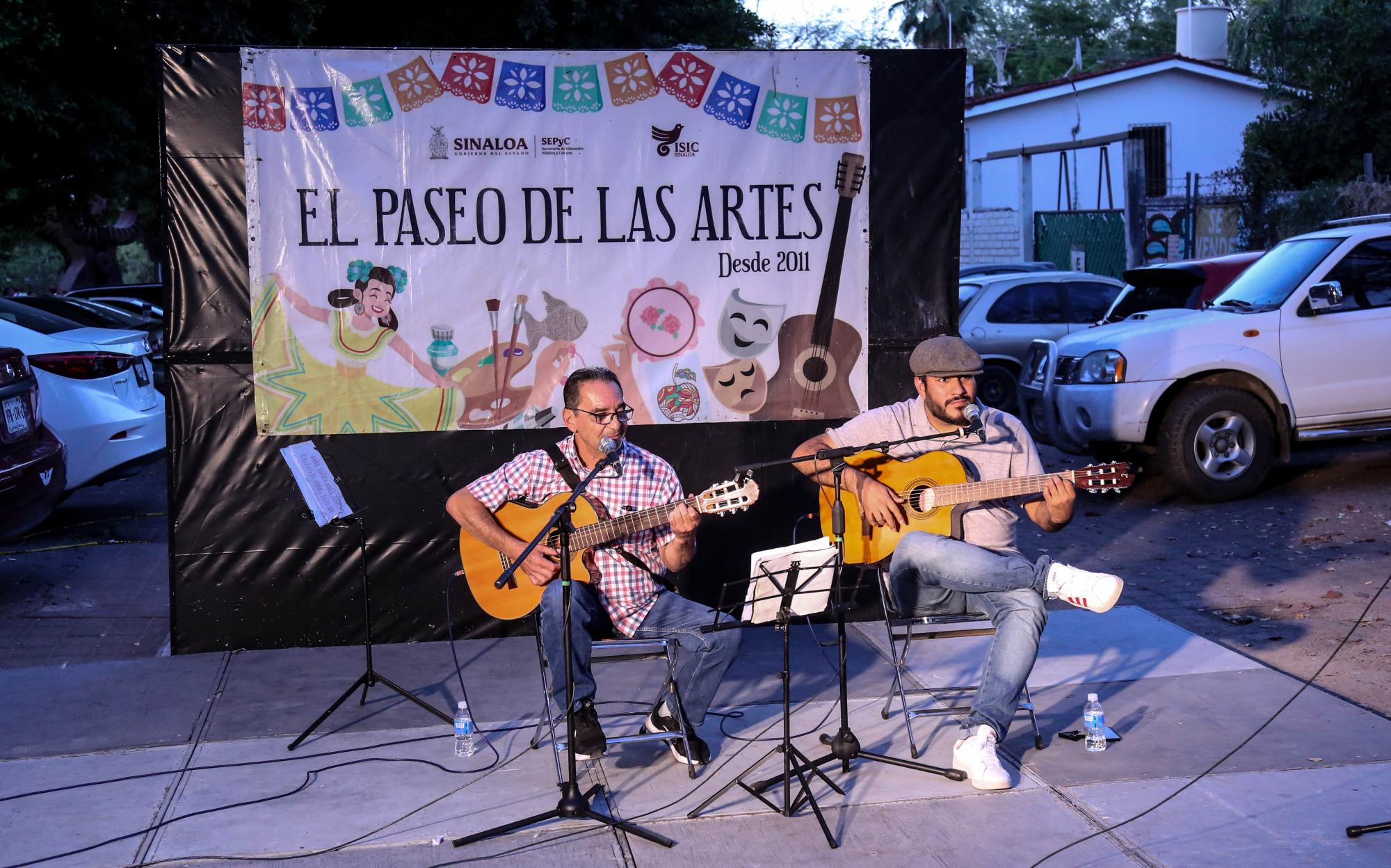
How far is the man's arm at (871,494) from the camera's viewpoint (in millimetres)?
5508

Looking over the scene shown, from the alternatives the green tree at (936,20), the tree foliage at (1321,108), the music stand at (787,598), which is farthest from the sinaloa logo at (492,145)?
the green tree at (936,20)

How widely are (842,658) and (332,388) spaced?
3.25m

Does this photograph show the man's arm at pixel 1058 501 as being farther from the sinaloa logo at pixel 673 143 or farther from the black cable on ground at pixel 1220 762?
the sinaloa logo at pixel 673 143

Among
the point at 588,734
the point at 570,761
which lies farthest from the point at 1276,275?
the point at 570,761

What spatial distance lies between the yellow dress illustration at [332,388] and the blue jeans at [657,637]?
1.95 m

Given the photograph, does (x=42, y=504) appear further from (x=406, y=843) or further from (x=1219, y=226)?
(x=1219, y=226)

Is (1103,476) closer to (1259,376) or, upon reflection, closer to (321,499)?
(321,499)

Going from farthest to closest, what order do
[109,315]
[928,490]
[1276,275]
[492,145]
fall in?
1. [109,315]
2. [1276,275]
3. [492,145]
4. [928,490]

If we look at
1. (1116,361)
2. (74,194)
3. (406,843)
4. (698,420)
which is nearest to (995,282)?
(1116,361)

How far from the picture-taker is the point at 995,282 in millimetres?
14641

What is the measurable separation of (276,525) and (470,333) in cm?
137

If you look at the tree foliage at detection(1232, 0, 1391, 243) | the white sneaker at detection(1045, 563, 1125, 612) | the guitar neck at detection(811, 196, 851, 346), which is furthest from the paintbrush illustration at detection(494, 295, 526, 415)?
the tree foliage at detection(1232, 0, 1391, 243)

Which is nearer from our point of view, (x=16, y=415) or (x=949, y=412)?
(x=949, y=412)

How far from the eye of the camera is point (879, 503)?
18.1 ft
